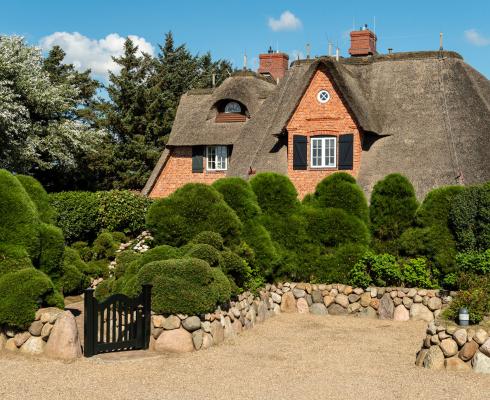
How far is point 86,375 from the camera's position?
10.9 meters

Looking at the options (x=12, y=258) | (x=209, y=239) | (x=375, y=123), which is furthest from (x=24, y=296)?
(x=375, y=123)

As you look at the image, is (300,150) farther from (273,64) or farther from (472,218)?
(273,64)

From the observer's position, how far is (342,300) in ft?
59.2

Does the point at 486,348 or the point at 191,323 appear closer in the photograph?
the point at 486,348

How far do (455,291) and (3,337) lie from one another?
34.4ft

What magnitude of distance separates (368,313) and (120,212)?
955 cm

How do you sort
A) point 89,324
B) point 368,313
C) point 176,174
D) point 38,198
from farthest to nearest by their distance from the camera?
point 176,174
point 368,313
point 38,198
point 89,324

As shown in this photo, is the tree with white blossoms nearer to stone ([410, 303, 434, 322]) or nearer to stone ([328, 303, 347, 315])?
stone ([328, 303, 347, 315])

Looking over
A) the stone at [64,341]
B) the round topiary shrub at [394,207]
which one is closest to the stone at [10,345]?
the stone at [64,341]

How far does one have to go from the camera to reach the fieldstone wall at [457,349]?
11.5m

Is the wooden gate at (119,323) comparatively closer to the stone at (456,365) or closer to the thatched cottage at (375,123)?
the stone at (456,365)

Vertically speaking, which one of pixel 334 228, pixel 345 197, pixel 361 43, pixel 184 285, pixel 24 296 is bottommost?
pixel 24 296

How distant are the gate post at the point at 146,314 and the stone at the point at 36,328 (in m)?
1.77

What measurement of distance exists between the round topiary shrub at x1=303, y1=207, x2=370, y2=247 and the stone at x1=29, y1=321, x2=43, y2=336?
861 cm
